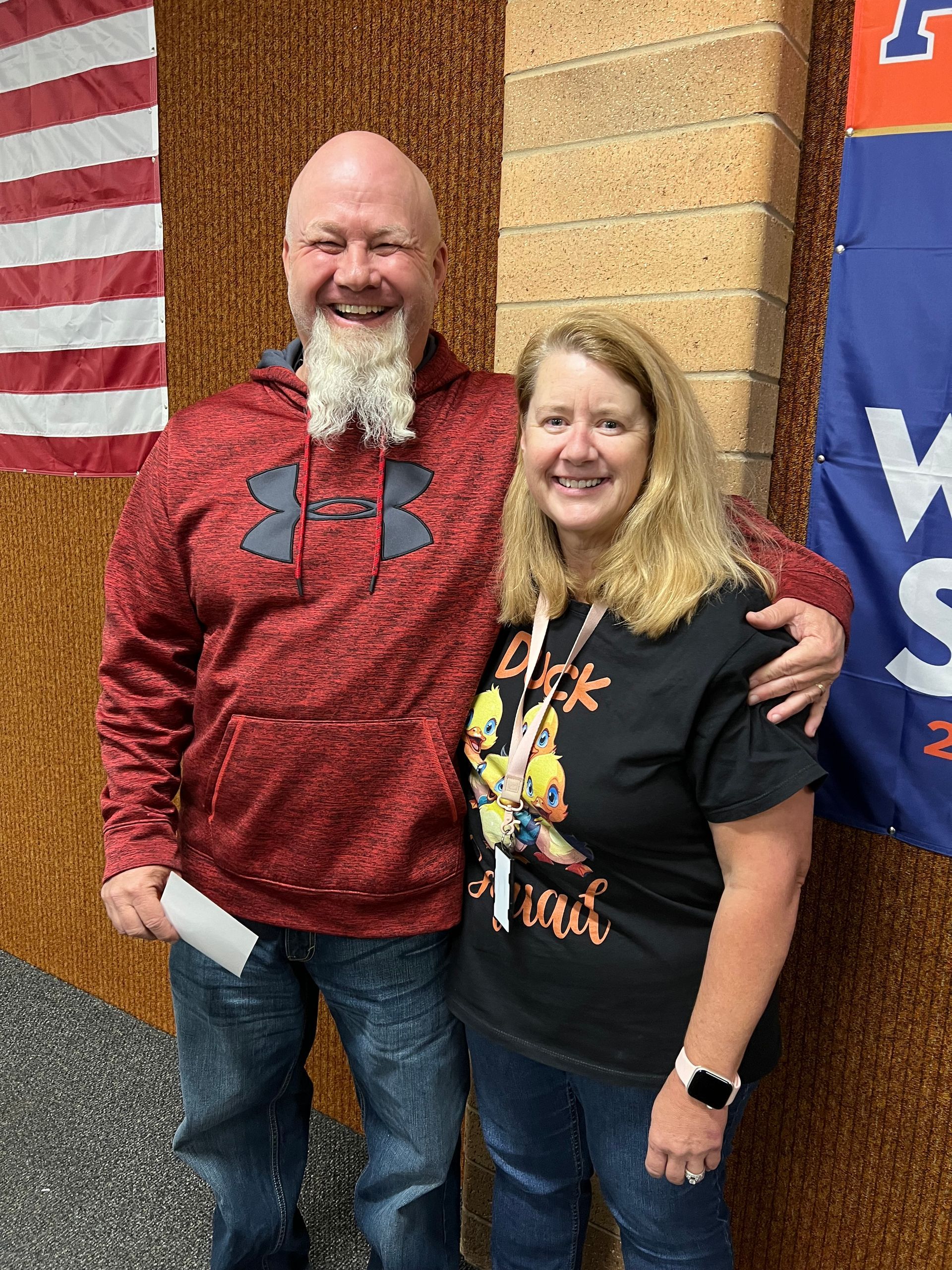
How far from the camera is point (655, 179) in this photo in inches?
Answer: 54.8

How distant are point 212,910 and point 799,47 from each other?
57.6 inches

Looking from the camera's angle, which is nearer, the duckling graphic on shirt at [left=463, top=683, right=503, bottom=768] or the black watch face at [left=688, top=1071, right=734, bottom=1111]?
the black watch face at [left=688, top=1071, right=734, bottom=1111]

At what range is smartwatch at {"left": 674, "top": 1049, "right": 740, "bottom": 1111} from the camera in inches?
42.7

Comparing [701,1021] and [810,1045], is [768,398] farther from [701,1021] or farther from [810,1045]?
[810,1045]

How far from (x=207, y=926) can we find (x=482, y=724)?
0.48 m

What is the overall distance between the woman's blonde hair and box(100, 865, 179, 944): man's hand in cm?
77

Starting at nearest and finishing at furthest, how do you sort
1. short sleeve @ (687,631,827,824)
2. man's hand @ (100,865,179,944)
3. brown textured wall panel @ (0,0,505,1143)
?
short sleeve @ (687,631,827,824) → man's hand @ (100,865,179,944) → brown textured wall panel @ (0,0,505,1143)

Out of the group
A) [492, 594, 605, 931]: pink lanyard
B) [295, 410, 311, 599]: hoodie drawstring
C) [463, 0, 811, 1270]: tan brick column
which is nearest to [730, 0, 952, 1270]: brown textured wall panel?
[463, 0, 811, 1270]: tan brick column

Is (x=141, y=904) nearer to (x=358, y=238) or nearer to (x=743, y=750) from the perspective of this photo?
(x=743, y=750)

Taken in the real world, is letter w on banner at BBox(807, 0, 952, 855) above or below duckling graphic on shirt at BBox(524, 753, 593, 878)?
above

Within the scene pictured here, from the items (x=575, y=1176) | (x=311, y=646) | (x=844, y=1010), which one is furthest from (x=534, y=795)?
(x=844, y=1010)

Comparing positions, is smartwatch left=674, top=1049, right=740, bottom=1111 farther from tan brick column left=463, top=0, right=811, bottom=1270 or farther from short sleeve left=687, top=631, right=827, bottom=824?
tan brick column left=463, top=0, right=811, bottom=1270

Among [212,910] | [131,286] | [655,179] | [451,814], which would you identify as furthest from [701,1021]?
[131,286]

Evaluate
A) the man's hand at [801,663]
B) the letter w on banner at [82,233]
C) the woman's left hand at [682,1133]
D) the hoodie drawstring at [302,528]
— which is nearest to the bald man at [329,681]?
the hoodie drawstring at [302,528]
